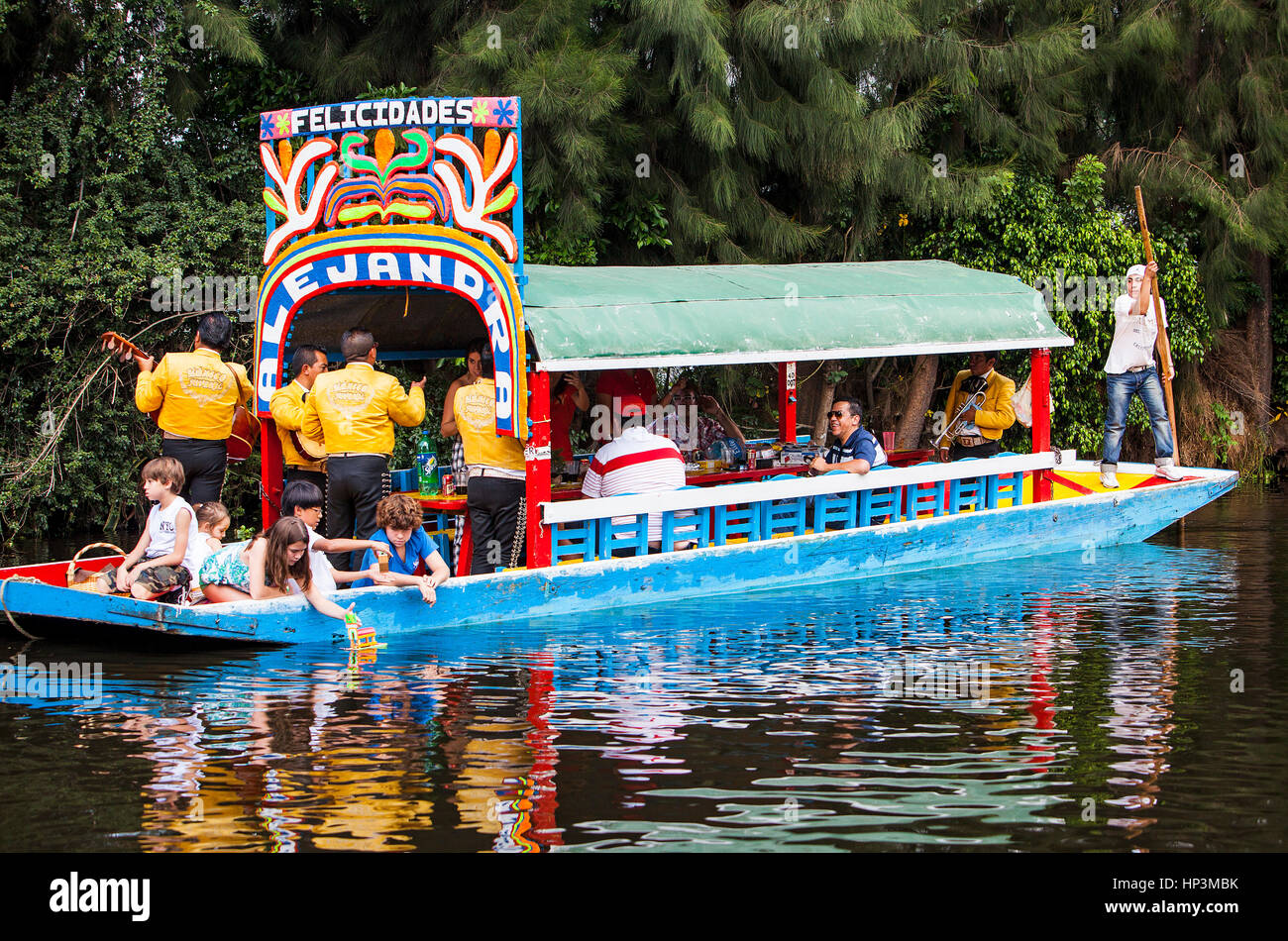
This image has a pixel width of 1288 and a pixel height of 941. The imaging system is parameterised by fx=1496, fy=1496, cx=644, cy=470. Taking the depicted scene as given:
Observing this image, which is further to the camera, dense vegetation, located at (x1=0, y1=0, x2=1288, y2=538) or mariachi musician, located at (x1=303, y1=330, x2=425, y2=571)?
dense vegetation, located at (x1=0, y1=0, x2=1288, y2=538)

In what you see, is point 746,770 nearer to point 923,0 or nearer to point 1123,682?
point 1123,682

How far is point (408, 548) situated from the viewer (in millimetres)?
9258

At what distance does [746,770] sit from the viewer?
6438 millimetres

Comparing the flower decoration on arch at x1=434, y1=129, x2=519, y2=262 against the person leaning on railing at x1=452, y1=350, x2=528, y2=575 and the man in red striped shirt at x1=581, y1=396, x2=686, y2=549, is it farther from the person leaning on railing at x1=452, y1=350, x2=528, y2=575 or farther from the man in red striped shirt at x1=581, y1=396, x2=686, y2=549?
the man in red striped shirt at x1=581, y1=396, x2=686, y2=549

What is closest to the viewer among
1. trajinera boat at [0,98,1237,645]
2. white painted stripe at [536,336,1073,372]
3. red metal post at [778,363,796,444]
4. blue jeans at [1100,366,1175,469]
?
trajinera boat at [0,98,1237,645]

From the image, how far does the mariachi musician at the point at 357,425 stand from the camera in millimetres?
9680

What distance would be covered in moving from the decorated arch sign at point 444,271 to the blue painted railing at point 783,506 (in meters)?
0.89

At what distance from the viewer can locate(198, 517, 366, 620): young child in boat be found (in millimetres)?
8570

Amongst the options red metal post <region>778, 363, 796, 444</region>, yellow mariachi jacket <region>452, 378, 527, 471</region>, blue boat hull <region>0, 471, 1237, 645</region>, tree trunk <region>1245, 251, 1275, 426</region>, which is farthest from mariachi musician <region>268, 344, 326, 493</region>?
tree trunk <region>1245, 251, 1275, 426</region>

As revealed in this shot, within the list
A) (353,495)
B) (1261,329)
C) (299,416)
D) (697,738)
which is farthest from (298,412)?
(1261,329)

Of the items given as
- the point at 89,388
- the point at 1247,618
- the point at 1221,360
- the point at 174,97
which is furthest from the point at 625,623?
the point at 1221,360

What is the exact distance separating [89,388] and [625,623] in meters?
8.06

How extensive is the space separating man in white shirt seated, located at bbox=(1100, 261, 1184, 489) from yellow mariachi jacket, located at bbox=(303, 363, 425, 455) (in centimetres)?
654

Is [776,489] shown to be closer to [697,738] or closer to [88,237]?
[697,738]
